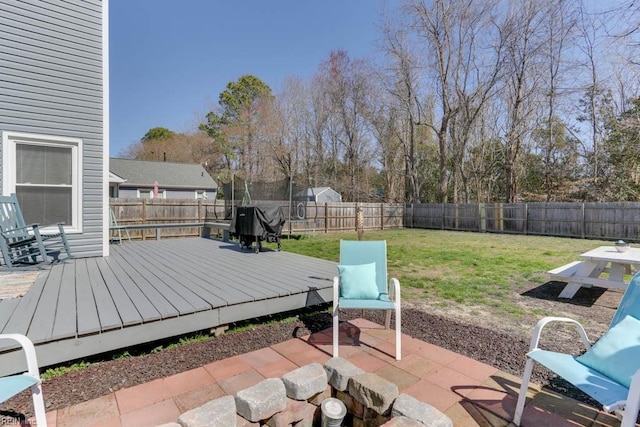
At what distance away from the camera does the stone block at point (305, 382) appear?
178 cm

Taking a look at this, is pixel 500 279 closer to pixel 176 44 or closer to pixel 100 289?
pixel 100 289

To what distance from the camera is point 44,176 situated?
4.66 m

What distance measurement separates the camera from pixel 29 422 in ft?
5.76

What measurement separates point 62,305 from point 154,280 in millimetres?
977

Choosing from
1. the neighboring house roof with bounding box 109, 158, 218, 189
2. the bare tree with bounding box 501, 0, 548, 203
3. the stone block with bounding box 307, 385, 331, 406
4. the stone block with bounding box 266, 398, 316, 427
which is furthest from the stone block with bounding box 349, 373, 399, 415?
the neighboring house roof with bounding box 109, 158, 218, 189

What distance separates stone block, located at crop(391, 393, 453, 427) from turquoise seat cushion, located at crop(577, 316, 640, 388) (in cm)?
89

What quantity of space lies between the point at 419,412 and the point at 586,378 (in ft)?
2.78

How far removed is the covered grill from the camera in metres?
5.80

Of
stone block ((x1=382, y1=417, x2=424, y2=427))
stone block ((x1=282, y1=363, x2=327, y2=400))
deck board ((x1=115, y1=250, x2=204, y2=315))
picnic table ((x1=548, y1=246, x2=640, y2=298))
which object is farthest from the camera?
picnic table ((x1=548, y1=246, x2=640, y2=298))

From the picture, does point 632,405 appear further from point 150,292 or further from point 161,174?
point 161,174

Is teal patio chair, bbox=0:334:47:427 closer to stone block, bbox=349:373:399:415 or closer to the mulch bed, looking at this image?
the mulch bed

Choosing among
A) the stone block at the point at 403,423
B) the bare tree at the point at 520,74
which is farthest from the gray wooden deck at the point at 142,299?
the bare tree at the point at 520,74

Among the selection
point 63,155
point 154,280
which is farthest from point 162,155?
point 154,280

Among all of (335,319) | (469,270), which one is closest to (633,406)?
(335,319)
